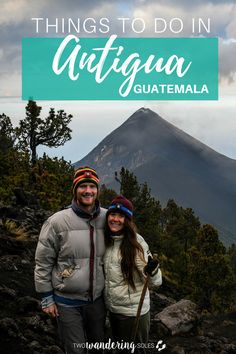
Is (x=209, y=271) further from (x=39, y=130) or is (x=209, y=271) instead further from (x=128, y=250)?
(x=128, y=250)

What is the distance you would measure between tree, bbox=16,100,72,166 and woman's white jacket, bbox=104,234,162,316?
30.1 meters

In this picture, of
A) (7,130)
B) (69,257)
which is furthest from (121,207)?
(7,130)

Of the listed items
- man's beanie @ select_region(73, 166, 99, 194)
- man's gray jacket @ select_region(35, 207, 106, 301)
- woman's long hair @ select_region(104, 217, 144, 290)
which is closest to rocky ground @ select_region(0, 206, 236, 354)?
woman's long hair @ select_region(104, 217, 144, 290)

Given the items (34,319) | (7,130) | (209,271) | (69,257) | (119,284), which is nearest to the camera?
(69,257)

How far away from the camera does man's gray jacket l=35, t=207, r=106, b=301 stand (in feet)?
15.5

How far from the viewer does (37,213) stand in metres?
20.4

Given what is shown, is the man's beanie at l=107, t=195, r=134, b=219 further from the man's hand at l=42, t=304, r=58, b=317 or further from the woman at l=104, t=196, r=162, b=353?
the man's hand at l=42, t=304, r=58, b=317

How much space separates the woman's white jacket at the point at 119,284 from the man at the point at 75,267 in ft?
0.27

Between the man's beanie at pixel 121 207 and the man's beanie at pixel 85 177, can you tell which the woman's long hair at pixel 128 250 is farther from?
the man's beanie at pixel 85 177

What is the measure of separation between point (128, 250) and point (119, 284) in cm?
37

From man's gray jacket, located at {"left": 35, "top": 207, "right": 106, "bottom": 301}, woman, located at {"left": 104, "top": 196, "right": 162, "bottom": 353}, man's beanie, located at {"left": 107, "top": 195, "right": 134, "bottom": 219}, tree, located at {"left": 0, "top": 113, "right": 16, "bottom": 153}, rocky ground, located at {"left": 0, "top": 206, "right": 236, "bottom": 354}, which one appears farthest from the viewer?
tree, located at {"left": 0, "top": 113, "right": 16, "bottom": 153}

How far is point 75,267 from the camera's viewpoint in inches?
187

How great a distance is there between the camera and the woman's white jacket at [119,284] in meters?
4.86

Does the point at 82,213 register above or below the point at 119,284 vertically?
above
